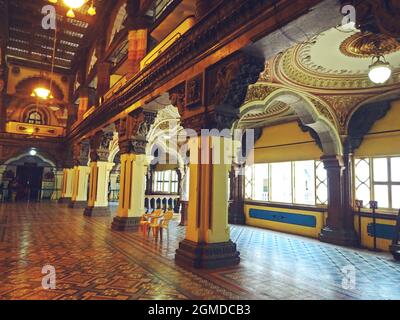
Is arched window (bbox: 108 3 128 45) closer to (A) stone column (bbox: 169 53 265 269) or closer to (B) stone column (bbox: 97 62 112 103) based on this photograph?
(B) stone column (bbox: 97 62 112 103)

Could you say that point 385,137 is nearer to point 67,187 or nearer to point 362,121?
point 362,121

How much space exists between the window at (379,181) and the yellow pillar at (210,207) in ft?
14.4

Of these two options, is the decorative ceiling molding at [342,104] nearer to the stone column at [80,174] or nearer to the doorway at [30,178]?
the stone column at [80,174]

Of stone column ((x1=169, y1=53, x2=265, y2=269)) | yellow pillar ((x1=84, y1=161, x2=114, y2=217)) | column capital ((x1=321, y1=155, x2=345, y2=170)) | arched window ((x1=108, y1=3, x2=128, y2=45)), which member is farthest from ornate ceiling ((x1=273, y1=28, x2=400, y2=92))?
yellow pillar ((x1=84, y1=161, x2=114, y2=217))

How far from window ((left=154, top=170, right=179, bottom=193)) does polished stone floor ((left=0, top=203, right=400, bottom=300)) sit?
1042 cm

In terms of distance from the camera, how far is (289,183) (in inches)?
355

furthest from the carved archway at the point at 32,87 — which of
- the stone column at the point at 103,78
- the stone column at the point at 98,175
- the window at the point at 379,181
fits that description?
the window at the point at 379,181

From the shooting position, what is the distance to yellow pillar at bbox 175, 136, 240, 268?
14.1 feet

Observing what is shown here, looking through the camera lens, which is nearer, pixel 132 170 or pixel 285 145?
pixel 132 170

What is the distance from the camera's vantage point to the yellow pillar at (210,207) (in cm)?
429

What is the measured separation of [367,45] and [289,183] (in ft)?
16.3

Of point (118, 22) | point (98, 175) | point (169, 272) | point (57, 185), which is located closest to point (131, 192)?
point (98, 175)
